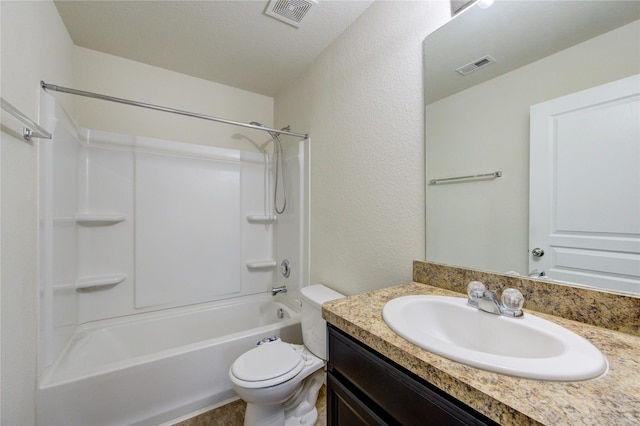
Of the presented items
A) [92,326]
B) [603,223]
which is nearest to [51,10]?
[92,326]

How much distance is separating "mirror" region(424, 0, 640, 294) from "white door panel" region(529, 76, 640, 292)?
4 centimetres

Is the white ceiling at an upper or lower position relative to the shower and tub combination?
upper

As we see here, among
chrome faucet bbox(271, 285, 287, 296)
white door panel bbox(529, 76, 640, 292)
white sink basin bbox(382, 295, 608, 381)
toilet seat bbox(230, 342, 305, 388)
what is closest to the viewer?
Result: white sink basin bbox(382, 295, 608, 381)

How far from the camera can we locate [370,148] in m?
1.46

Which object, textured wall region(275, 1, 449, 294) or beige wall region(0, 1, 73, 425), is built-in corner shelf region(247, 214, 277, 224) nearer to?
textured wall region(275, 1, 449, 294)

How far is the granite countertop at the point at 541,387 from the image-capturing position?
0.39 metres

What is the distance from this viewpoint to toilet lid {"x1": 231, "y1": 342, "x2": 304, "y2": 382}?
48.4 inches

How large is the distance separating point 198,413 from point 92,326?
39.1 inches

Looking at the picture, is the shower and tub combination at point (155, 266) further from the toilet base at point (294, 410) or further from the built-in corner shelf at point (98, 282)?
the toilet base at point (294, 410)

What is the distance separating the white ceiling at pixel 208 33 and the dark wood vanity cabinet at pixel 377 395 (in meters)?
1.76

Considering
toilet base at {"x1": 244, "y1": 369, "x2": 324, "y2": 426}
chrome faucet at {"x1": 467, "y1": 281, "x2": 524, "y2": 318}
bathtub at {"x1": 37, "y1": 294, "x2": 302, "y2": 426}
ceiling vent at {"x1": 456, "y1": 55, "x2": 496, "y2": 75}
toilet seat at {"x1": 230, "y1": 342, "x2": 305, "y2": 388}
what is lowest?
toilet base at {"x1": 244, "y1": 369, "x2": 324, "y2": 426}

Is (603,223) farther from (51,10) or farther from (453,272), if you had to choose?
(51,10)

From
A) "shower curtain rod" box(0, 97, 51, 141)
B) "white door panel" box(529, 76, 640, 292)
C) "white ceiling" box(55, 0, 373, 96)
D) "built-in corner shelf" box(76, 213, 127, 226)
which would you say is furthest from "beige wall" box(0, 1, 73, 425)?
"white door panel" box(529, 76, 640, 292)

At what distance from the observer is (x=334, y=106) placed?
1741 millimetres
